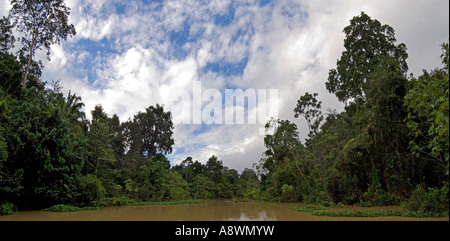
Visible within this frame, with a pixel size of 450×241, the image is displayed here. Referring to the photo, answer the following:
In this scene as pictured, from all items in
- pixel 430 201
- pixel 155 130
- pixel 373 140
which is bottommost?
pixel 430 201

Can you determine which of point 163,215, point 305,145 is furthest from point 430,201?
point 305,145

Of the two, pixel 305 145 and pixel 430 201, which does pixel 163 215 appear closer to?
pixel 430 201

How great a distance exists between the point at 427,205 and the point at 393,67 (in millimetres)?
6335

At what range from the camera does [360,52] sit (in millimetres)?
17625

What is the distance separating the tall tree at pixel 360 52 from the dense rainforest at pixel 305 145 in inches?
2.6

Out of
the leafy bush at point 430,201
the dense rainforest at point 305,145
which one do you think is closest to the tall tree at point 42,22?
the dense rainforest at point 305,145

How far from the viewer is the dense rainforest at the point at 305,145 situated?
11.1 meters

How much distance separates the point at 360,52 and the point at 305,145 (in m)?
8.19

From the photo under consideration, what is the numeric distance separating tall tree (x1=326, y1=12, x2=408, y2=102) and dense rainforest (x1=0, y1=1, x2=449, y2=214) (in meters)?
0.07

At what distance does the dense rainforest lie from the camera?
1106 centimetres

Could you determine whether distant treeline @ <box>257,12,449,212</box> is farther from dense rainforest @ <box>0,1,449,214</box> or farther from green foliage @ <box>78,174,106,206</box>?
green foliage @ <box>78,174,106,206</box>

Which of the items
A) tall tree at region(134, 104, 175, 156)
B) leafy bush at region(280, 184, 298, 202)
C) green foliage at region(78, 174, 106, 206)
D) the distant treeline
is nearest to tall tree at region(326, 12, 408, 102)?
the distant treeline

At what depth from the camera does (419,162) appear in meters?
11.3
